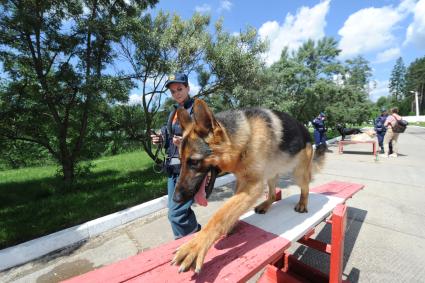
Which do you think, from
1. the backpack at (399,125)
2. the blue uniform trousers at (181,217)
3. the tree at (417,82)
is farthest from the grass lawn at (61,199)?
the tree at (417,82)

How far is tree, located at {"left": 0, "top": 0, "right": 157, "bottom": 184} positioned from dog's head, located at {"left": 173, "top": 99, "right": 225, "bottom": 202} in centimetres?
445

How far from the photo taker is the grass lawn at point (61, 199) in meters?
4.45

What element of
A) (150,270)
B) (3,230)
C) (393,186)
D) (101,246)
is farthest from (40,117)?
(393,186)

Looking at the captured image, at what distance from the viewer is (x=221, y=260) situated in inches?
76.1

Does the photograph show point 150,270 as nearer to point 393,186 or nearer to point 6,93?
point 6,93

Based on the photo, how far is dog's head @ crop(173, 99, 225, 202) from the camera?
1.95 metres

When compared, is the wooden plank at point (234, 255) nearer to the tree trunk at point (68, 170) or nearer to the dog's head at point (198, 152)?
the dog's head at point (198, 152)

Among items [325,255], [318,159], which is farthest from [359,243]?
[318,159]

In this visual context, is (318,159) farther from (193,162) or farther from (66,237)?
(66,237)

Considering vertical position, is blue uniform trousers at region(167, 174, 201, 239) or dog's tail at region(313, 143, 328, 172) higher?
dog's tail at region(313, 143, 328, 172)

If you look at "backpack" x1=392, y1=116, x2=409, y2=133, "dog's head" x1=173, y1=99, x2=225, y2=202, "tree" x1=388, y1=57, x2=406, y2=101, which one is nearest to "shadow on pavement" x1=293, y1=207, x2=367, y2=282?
"dog's head" x1=173, y1=99, x2=225, y2=202

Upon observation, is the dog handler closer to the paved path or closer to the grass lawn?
the paved path

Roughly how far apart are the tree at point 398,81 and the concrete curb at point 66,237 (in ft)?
373

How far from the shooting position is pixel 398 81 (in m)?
96.3
